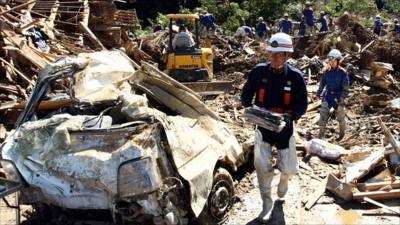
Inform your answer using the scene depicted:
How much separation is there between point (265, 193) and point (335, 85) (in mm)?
4780

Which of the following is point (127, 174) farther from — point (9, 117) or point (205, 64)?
point (205, 64)

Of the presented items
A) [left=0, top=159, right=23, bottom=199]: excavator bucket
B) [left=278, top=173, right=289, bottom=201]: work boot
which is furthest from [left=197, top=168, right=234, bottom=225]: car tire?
[left=0, top=159, right=23, bottom=199]: excavator bucket

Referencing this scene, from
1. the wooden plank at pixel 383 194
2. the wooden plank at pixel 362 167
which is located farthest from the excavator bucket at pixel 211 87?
the wooden plank at pixel 383 194

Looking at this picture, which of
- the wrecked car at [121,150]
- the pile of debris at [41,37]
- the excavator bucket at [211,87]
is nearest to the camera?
the wrecked car at [121,150]

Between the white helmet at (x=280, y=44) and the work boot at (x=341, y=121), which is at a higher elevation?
the white helmet at (x=280, y=44)

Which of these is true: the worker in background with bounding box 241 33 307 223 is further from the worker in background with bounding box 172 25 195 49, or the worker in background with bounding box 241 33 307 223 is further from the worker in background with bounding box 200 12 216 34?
the worker in background with bounding box 200 12 216 34

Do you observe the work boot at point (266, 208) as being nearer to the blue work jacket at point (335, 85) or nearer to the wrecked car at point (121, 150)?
the wrecked car at point (121, 150)

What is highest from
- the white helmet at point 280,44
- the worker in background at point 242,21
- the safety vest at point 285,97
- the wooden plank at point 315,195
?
the white helmet at point 280,44

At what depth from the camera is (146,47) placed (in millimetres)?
20500

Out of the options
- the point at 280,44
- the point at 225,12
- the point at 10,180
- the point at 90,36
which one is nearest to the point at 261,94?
the point at 280,44

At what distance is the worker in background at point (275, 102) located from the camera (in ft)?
18.7

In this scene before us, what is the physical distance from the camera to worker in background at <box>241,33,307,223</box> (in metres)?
5.70

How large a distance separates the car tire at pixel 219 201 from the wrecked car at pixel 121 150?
0.01 m

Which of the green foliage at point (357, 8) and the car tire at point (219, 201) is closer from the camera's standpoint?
the car tire at point (219, 201)
